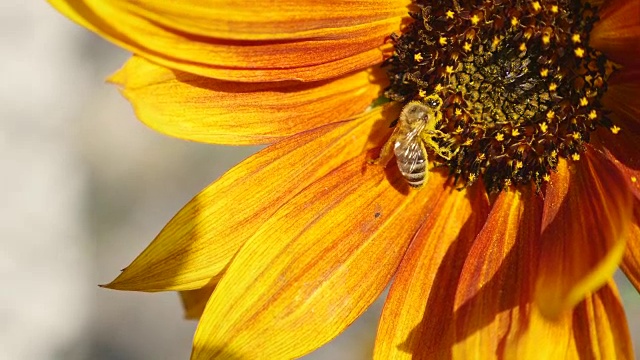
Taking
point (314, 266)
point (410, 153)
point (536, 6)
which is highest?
point (536, 6)

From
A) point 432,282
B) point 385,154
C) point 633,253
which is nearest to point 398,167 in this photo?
point 385,154

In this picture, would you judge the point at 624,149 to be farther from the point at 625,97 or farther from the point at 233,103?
the point at 233,103

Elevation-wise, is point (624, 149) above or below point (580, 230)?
above

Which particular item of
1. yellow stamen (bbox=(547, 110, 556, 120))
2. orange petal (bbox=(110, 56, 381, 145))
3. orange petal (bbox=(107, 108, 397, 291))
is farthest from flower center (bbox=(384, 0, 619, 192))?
orange petal (bbox=(107, 108, 397, 291))

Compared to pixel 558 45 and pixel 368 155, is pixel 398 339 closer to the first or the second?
pixel 368 155

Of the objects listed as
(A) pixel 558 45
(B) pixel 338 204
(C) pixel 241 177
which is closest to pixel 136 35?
(C) pixel 241 177

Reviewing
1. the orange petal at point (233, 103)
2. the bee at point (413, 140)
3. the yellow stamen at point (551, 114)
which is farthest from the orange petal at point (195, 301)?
the yellow stamen at point (551, 114)

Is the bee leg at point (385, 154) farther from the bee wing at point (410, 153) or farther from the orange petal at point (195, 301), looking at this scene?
the orange petal at point (195, 301)
